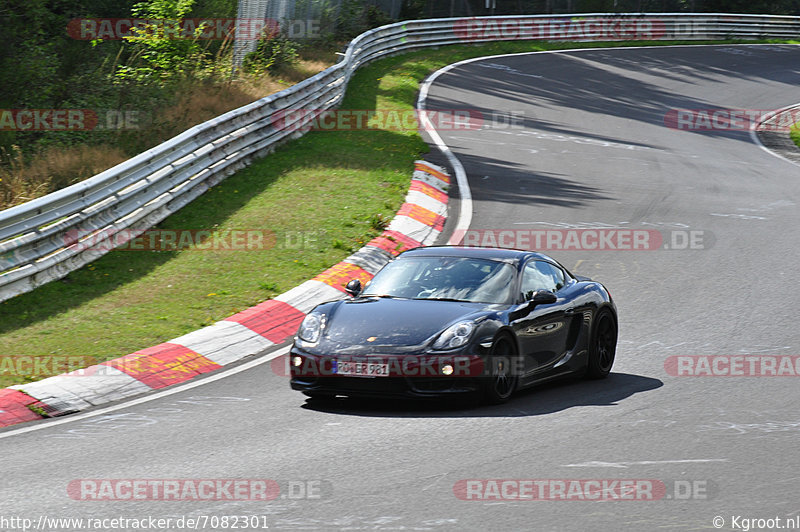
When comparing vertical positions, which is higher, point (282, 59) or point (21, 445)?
point (282, 59)

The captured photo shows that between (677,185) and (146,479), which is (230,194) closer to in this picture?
(677,185)

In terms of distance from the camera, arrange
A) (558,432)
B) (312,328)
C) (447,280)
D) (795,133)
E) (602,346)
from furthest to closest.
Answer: (795,133) → (602,346) → (447,280) → (312,328) → (558,432)

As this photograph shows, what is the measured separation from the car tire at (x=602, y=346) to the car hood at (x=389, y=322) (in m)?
1.45

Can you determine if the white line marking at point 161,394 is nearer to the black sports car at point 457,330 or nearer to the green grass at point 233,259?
the green grass at point 233,259

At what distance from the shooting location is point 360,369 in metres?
8.30

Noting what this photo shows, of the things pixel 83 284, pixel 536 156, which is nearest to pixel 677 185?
pixel 536 156

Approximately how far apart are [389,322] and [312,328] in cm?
71

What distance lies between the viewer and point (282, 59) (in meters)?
25.8

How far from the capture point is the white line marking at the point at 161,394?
8156 mm

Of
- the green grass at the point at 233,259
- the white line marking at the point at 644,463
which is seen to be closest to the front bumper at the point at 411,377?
the white line marking at the point at 644,463

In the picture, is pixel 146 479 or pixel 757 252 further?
pixel 757 252

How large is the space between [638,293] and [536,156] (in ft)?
30.7

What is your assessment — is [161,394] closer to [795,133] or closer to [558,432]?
[558,432]

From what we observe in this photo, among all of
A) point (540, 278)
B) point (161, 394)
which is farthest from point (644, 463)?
point (161, 394)
